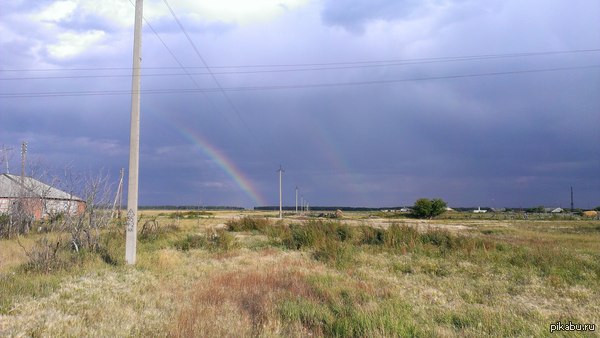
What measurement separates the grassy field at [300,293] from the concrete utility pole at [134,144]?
77 cm

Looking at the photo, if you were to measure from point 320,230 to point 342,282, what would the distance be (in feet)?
40.5

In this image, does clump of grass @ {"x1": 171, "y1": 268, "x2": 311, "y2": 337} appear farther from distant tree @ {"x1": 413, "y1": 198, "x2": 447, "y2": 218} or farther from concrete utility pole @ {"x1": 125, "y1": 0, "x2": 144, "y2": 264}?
distant tree @ {"x1": 413, "y1": 198, "x2": 447, "y2": 218}

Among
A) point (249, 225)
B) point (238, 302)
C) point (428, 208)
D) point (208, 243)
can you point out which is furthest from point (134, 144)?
point (428, 208)

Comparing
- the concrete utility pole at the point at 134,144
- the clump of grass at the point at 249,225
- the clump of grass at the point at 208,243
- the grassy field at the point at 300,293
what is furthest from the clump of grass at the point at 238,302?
the clump of grass at the point at 249,225

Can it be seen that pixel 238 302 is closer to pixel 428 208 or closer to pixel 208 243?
pixel 208 243

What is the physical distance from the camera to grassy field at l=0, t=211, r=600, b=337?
6.82 meters

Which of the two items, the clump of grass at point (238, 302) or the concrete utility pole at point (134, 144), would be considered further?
the concrete utility pole at point (134, 144)

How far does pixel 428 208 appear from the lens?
84.4 meters

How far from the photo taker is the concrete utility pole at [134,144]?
45.0 feet

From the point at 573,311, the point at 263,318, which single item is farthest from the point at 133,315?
the point at 573,311

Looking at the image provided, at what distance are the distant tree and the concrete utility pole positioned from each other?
7713cm

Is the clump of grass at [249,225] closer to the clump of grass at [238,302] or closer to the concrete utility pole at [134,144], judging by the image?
the concrete utility pole at [134,144]

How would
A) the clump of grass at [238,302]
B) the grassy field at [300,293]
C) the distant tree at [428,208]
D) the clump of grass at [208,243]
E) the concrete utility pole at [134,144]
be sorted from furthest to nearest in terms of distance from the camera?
the distant tree at [428,208]
the clump of grass at [208,243]
the concrete utility pole at [134,144]
the grassy field at [300,293]
the clump of grass at [238,302]

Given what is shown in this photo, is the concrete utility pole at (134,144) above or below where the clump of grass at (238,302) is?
above
